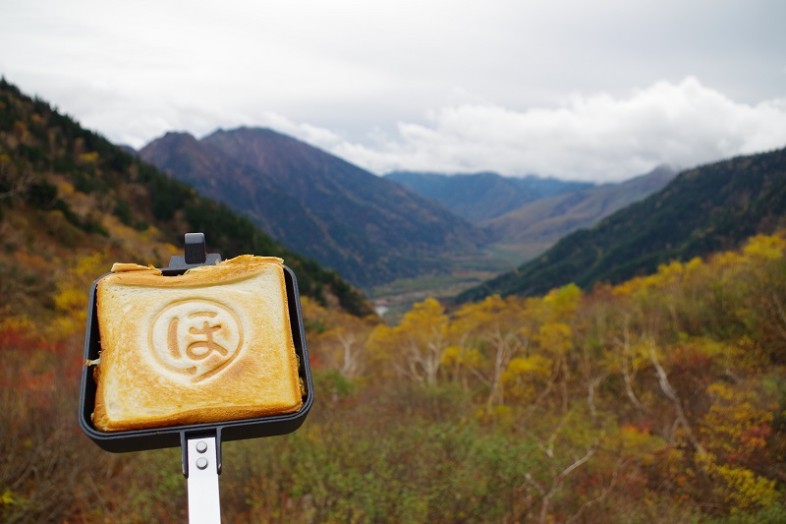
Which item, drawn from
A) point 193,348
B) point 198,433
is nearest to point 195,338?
point 193,348

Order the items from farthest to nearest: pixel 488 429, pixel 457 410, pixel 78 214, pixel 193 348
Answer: pixel 78 214
pixel 457 410
pixel 488 429
pixel 193 348

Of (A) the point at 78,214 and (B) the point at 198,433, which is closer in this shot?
(B) the point at 198,433

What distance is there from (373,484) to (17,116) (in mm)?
79044

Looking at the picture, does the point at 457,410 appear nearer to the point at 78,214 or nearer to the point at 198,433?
the point at 198,433

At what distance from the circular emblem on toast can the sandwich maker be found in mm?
216

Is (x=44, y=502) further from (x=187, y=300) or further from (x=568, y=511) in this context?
(x=568, y=511)

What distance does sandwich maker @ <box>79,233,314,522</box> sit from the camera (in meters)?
1.35

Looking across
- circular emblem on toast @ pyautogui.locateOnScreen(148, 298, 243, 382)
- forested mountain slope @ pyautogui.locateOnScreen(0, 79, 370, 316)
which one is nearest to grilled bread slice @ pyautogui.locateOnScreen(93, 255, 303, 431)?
circular emblem on toast @ pyautogui.locateOnScreen(148, 298, 243, 382)

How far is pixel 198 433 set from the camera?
158 cm

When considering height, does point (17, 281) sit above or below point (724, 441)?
above

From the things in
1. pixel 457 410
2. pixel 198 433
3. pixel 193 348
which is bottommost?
pixel 457 410

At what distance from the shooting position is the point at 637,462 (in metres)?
18.4

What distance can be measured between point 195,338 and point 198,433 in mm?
405

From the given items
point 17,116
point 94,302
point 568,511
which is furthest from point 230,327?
point 17,116
